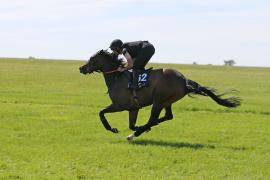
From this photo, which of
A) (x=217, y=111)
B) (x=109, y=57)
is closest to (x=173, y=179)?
(x=109, y=57)

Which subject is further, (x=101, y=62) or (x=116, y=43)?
(x=101, y=62)

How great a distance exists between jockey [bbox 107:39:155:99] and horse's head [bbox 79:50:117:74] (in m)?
0.25

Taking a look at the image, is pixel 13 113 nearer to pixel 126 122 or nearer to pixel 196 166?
pixel 126 122

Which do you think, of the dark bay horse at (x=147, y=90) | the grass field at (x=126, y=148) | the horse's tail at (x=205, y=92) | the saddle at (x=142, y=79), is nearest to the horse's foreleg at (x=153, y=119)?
the dark bay horse at (x=147, y=90)

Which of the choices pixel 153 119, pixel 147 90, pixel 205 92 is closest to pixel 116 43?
pixel 147 90

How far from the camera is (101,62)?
15.0m

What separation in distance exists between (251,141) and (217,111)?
9.37 meters

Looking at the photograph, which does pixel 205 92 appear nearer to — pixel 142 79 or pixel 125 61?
pixel 142 79

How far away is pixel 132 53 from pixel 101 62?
3.16 ft

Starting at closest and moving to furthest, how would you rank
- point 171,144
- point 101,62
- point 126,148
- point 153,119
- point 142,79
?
1. point 126,148
2. point 171,144
3. point 142,79
4. point 153,119
5. point 101,62

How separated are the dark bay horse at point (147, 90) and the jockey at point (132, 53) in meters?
0.27

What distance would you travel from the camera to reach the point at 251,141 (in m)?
14.1

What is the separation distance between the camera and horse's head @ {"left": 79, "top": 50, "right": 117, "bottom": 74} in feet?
49.1

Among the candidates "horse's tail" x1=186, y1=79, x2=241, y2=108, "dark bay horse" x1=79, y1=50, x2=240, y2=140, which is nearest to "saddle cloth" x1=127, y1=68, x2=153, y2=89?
"dark bay horse" x1=79, y1=50, x2=240, y2=140
